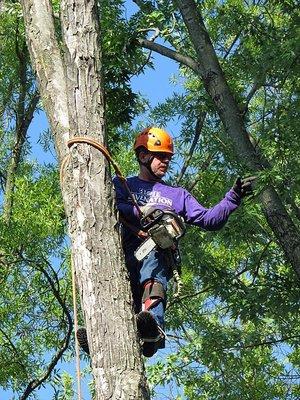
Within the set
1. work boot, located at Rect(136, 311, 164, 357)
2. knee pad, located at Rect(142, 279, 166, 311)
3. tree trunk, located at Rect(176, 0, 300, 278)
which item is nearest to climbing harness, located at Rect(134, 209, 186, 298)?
knee pad, located at Rect(142, 279, 166, 311)

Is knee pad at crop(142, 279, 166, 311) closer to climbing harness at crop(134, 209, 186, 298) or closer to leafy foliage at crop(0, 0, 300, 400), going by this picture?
climbing harness at crop(134, 209, 186, 298)

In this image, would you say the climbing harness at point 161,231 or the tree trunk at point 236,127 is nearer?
the climbing harness at point 161,231

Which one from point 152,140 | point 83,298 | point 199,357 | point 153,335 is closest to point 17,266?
point 199,357

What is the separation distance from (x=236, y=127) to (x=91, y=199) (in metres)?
4.55

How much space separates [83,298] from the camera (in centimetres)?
350

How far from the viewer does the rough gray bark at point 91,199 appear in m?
3.35

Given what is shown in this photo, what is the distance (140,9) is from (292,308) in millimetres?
3704

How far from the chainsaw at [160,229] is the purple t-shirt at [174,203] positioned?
196 millimetres

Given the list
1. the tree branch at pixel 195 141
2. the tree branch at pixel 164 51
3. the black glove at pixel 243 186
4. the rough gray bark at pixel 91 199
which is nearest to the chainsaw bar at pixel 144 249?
the black glove at pixel 243 186

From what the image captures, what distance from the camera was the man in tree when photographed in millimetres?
4473

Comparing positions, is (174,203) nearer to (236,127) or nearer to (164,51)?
(236,127)

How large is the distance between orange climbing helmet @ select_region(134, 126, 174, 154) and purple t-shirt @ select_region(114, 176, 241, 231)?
0.19 meters

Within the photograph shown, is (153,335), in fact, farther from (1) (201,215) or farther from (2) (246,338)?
(2) (246,338)

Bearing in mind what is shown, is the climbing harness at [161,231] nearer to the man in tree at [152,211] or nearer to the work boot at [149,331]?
the man in tree at [152,211]
